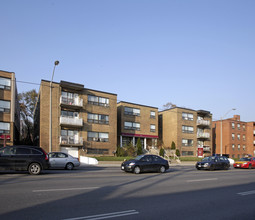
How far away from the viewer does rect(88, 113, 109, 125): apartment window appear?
3950cm

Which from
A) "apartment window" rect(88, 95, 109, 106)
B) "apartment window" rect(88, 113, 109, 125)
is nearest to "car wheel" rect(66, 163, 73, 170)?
"apartment window" rect(88, 113, 109, 125)

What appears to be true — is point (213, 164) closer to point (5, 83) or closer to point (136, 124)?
point (136, 124)

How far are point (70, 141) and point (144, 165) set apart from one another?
19867 millimetres

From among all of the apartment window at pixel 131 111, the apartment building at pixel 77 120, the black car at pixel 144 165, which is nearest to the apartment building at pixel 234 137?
the apartment window at pixel 131 111

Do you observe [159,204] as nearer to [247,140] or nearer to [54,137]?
[54,137]

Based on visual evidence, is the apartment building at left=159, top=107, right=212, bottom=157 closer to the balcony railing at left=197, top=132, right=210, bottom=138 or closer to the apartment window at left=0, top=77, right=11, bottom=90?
the balcony railing at left=197, top=132, right=210, bottom=138

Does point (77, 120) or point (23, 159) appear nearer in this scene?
point (23, 159)

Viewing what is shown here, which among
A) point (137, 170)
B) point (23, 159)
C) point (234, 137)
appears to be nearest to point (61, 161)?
point (23, 159)

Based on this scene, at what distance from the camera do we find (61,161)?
21.1 meters

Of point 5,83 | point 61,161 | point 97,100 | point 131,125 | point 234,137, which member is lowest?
point 61,161

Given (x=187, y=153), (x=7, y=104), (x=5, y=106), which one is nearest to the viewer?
(x=5, y=106)

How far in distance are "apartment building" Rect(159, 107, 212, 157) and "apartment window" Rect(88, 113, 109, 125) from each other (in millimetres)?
17002

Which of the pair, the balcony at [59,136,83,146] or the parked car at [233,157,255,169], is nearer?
the parked car at [233,157,255,169]

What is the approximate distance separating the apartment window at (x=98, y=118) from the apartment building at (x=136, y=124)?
156 inches
